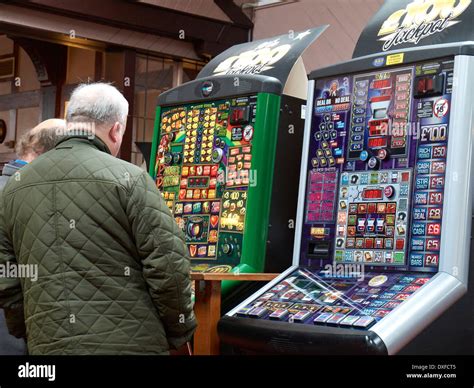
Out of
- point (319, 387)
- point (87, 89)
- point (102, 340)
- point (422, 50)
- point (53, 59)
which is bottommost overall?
point (319, 387)

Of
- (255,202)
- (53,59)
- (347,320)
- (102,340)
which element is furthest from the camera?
(53,59)

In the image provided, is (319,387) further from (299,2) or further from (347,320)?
(299,2)

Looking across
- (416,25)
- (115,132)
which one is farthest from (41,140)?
(416,25)

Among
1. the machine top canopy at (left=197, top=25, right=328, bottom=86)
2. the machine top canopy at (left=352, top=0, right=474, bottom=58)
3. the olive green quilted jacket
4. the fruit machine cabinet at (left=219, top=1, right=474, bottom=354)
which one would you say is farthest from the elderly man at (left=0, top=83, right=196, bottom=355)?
the machine top canopy at (left=197, top=25, right=328, bottom=86)

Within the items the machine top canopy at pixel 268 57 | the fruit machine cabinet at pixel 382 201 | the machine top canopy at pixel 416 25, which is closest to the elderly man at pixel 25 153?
the fruit machine cabinet at pixel 382 201

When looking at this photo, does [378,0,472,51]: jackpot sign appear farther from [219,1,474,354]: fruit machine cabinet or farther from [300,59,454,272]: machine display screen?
[300,59,454,272]: machine display screen

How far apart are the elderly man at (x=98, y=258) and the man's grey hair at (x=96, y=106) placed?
95mm

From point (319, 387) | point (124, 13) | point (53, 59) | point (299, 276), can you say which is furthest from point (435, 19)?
point (53, 59)

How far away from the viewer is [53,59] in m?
9.95

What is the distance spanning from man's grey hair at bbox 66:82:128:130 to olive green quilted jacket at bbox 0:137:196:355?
105mm

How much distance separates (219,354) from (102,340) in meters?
1.14

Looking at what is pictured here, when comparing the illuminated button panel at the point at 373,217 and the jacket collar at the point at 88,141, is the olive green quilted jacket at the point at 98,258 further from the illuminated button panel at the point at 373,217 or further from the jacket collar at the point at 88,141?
the illuminated button panel at the point at 373,217

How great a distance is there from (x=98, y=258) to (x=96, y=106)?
0.51 meters

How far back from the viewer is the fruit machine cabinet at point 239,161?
4.21 meters
